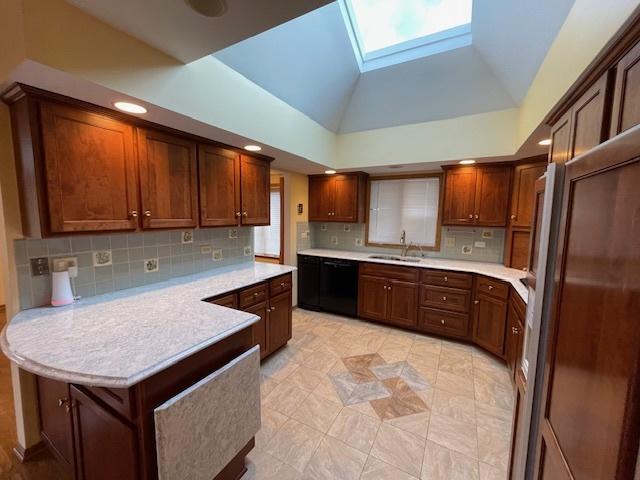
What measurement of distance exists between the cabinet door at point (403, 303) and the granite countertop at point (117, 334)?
235 cm

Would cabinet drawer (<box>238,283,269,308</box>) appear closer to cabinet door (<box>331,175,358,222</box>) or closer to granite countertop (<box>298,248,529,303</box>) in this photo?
granite countertop (<box>298,248,529,303</box>)

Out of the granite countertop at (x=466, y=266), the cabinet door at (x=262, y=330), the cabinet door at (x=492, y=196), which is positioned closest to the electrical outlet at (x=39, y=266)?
the cabinet door at (x=262, y=330)

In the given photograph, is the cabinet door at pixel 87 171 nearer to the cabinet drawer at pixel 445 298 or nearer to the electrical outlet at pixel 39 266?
the electrical outlet at pixel 39 266

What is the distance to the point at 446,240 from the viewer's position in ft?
12.4

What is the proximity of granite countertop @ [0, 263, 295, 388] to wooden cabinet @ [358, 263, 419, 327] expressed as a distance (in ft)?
7.39

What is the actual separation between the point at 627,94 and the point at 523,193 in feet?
7.19

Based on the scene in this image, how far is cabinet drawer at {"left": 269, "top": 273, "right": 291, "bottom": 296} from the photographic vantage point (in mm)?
2666

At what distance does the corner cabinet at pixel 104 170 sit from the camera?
4.67 feet

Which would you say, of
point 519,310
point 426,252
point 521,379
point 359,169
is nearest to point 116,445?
point 521,379

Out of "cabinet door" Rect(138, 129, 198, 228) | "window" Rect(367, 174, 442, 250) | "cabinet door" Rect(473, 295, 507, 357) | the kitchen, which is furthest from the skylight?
"cabinet door" Rect(473, 295, 507, 357)

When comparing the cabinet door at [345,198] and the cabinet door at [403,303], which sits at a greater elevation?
the cabinet door at [345,198]

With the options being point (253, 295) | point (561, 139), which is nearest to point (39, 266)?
point (253, 295)

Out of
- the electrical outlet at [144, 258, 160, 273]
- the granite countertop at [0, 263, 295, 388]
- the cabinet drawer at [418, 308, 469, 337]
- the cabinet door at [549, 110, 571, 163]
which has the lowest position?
the cabinet drawer at [418, 308, 469, 337]

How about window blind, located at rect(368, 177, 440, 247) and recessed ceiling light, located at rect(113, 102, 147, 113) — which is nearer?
recessed ceiling light, located at rect(113, 102, 147, 113)
